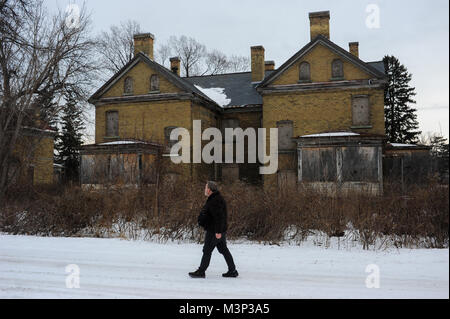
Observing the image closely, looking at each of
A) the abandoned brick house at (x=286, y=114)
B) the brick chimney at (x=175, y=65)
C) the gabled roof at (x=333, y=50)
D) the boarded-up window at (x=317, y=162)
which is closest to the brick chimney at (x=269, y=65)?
the abandoned brick house at (x=286, y=114)

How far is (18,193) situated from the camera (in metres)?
15.3

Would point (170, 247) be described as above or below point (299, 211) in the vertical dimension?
below

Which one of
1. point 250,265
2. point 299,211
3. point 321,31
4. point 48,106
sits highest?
point 321,31

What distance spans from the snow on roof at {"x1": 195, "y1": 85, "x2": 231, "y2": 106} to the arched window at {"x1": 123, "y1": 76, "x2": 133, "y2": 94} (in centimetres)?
497

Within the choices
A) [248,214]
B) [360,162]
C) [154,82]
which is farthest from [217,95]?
[248,214]

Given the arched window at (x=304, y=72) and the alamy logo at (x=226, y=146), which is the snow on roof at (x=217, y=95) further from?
the arched window at (x=304, y=72)

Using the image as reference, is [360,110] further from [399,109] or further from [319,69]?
[399,109]

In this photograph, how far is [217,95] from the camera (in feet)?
101

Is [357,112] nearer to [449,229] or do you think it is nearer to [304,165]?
[304,165]

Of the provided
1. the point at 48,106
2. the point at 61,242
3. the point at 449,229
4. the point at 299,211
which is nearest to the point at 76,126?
the point at 48,106

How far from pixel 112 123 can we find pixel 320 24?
51.3 feet

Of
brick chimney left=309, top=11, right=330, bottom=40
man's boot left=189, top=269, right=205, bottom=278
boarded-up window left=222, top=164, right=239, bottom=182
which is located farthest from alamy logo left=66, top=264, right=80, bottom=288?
brick chimney left=309, top=11, right=330, bottom=40

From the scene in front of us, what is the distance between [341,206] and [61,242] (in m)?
8.00

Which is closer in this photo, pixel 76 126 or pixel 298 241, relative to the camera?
pixel 298 241
